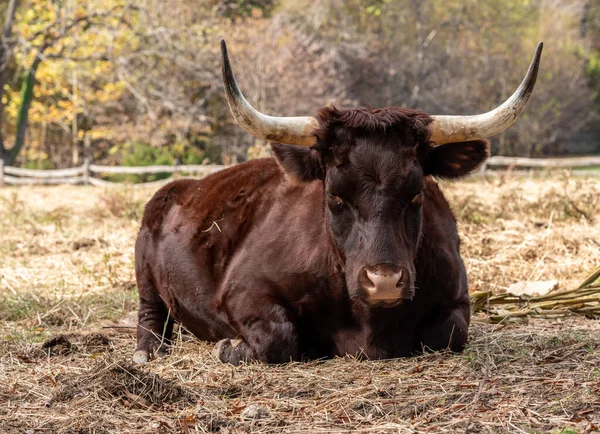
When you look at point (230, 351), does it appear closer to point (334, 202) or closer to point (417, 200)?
point (334, 202)

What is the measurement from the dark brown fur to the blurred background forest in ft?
57.7

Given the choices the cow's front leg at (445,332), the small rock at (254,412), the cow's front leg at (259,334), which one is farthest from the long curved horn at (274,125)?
the small rock at (254,412)

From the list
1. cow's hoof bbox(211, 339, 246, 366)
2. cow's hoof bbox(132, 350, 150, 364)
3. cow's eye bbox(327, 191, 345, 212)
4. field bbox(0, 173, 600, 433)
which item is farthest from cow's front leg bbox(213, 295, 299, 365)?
cow's eye bbox(327, 191, 345, 212)

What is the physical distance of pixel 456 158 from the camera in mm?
4680

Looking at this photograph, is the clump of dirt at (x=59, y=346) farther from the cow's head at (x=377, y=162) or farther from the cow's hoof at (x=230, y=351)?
the cow's head at (x=377, y=162)

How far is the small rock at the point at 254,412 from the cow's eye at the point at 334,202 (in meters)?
1.27

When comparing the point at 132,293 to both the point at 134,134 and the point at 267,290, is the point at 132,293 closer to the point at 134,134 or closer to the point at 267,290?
the point at 267,290

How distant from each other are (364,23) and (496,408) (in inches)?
1381

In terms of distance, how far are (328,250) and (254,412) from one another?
4.62 ft

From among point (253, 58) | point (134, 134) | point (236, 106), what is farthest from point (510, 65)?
point (236, 106)

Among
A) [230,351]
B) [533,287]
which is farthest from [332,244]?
[533,287]

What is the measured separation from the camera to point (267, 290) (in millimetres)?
4949

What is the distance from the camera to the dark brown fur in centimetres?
427

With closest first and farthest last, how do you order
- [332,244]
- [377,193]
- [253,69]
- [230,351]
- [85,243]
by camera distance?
1. [377,193]
2. [332,244]
3. [230,351]
4. [85,243]
5. [253,69]
